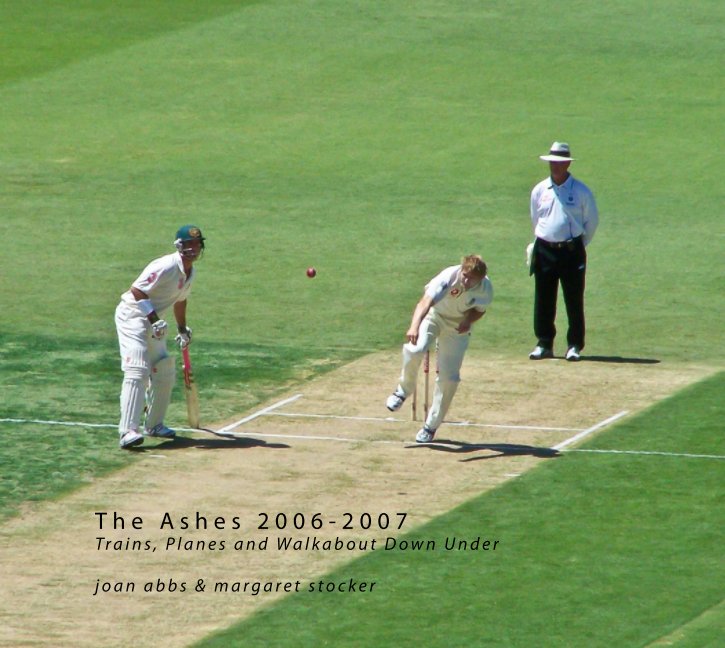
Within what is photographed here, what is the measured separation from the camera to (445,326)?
48.4 ft

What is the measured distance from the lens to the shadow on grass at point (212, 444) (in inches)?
576

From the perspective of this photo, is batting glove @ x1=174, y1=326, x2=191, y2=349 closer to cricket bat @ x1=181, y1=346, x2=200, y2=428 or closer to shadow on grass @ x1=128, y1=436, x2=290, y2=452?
cricket bat @ x1=181, y1=346, x2=200, y2=428

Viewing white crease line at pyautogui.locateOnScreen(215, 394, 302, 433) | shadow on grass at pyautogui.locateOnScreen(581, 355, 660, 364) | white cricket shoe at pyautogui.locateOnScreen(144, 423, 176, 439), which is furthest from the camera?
shadow on grass at pyautogui.locateOnScreen(581, 355, 660, 364)

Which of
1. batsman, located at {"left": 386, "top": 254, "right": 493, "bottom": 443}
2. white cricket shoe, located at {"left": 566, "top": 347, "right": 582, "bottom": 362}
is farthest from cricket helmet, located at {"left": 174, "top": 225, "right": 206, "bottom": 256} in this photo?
white cricket shoe, located at {"left": 566, "top": 347, "right": 582, "bottom": 362}

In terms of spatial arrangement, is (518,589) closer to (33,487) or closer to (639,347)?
(33,487)

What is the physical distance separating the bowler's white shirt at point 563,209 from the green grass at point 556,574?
4.11 m

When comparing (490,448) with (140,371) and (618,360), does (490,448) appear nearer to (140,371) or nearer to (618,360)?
(140,371)

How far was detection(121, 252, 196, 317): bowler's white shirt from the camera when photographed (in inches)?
575

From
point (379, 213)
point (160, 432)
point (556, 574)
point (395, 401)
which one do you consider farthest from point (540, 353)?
point (379, 213)

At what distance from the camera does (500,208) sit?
25.1 meters

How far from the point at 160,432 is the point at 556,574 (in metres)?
4.56

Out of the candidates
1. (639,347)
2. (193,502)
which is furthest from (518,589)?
(639,347)

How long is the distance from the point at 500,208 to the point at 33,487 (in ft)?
41.8

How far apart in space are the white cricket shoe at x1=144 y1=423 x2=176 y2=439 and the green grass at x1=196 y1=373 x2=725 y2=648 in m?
3.06
